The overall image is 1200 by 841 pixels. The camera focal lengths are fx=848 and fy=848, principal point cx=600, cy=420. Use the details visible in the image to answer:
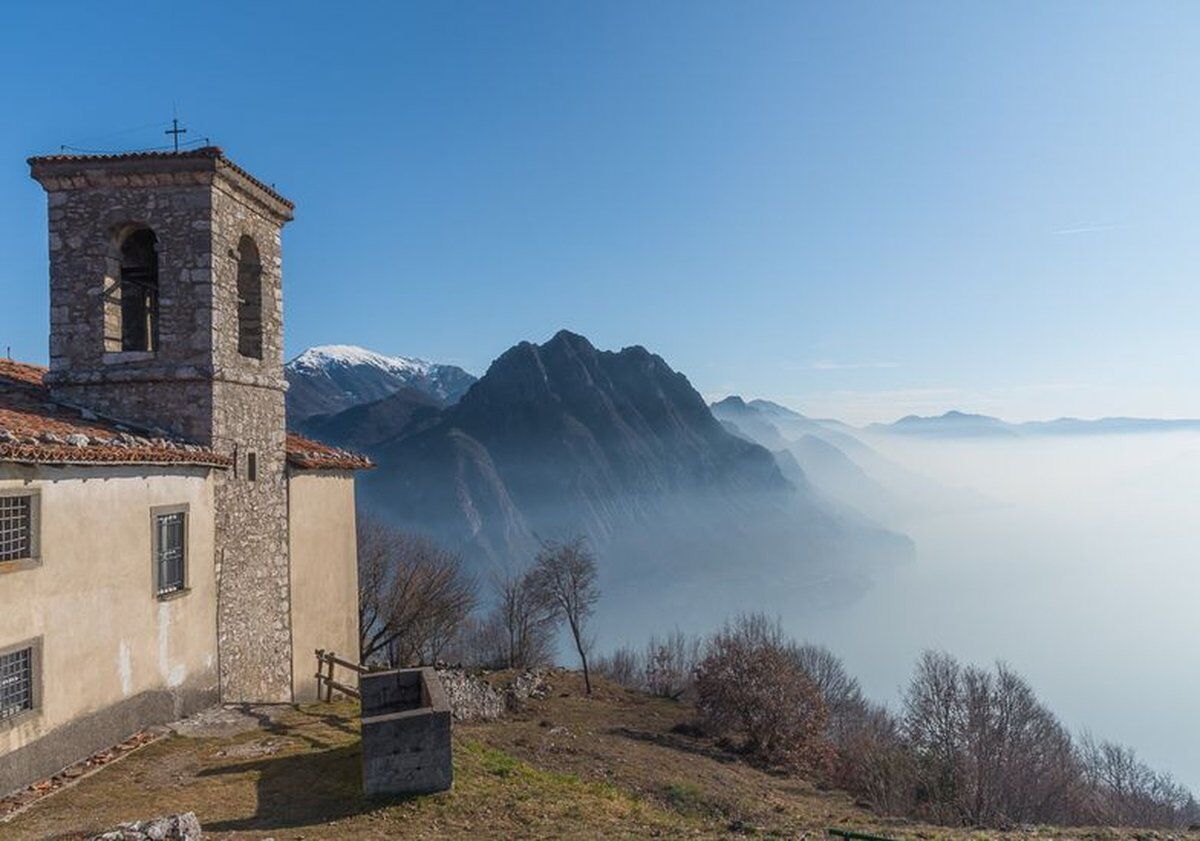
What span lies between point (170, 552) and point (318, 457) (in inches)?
208

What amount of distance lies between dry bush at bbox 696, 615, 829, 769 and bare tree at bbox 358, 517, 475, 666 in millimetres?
15386

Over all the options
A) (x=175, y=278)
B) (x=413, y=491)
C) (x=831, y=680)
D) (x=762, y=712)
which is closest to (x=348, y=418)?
(x=413, y=491)

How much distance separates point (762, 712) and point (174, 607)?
2694cm

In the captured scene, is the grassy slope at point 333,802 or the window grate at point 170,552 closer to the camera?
the grassy slope at point 333,802

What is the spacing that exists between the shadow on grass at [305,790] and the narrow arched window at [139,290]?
385 inches

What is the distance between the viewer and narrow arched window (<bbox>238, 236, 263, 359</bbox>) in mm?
19141

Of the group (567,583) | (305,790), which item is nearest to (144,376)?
(305,790)

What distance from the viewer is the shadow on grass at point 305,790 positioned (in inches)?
435

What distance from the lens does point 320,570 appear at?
20578 millimetres

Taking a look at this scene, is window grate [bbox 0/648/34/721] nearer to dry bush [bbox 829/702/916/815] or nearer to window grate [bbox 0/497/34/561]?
window grate [bbox 0/497/34/561]

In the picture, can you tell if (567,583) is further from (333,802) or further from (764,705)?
(333,802)

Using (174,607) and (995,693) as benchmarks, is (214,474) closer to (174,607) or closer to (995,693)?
(174,607)

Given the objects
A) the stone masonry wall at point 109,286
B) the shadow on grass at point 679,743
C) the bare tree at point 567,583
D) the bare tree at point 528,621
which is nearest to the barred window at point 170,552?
Result: the stone masonry wall at point 109,286

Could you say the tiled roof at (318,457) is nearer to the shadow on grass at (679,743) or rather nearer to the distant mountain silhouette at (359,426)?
the shadow on grass at (679,743)
